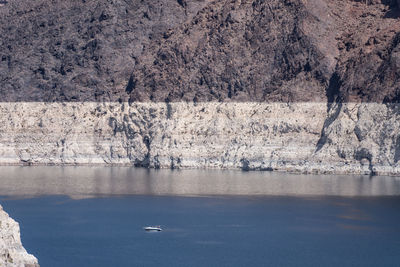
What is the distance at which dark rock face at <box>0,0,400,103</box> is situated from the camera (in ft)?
359

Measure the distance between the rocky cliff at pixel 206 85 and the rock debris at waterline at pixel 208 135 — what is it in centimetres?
13

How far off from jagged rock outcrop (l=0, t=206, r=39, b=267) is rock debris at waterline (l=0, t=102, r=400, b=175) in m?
62.6

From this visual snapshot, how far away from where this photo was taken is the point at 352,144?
335ft

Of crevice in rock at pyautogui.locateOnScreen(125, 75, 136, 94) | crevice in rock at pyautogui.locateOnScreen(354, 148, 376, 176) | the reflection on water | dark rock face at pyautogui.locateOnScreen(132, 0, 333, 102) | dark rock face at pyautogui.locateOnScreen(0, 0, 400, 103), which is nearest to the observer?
the reflection on water

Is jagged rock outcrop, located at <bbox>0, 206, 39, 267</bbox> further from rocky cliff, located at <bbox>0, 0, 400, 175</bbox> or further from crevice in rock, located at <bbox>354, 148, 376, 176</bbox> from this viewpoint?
rocky cliff, located at <bbox>0, 0, 400, 175</bbox>

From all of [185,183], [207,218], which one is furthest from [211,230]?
[185,183]

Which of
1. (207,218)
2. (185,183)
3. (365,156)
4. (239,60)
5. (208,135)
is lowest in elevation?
(207,218)

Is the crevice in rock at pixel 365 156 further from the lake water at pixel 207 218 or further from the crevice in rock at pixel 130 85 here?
the crevice in rock at pixel 130 85

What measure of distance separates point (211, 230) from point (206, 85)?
5106 cm

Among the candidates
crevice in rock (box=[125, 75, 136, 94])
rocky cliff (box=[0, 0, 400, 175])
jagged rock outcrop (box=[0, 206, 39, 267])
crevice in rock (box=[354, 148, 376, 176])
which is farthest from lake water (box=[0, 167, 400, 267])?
crevice in rock (box=[125, 75, 136, 94])

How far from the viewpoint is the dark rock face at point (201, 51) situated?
109 meters

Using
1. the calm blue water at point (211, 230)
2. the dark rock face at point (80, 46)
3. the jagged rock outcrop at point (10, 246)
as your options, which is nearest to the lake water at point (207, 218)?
the calm blue water at point (211, 230)

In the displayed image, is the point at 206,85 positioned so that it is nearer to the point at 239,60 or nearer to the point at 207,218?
the point at 239,60

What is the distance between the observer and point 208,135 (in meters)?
113
